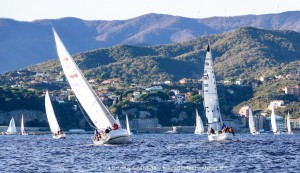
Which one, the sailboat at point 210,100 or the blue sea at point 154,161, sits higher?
the sailboat at point 210,100

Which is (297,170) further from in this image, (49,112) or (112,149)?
(49,112)

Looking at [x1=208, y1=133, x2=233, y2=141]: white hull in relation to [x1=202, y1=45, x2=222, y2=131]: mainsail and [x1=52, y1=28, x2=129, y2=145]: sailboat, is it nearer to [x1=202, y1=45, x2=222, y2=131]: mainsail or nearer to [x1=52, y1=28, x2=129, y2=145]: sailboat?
[x1=202, y1=45, x2=222, y2=131]: mainsail

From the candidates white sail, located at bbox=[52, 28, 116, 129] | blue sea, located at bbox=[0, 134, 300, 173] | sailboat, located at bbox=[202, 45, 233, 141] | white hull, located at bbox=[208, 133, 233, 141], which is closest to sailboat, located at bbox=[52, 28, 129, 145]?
white sail, located at bbox=[52, 28, 116, 129]

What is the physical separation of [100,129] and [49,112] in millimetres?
55659

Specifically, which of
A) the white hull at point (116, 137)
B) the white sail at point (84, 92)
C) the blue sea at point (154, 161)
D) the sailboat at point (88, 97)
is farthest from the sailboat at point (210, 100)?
the white sail at point (84, 92)

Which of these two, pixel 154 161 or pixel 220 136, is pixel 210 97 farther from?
pixel 154 161

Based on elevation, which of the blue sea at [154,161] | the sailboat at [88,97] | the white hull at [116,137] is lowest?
the blue sea at [154,161]

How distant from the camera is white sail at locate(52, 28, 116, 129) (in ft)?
268

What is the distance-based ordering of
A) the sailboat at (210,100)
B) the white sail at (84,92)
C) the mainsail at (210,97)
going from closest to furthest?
the white sail at (84,92) → the sailboat at (210,100) → the mainsail at (210,97)

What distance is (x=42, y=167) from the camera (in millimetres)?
59750

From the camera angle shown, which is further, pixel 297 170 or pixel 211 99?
pixel 211 99

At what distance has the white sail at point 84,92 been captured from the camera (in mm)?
81625

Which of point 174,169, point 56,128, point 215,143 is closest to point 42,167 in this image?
point 174,169

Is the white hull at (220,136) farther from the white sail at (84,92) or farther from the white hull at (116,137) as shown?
the white sail at (84,92)
